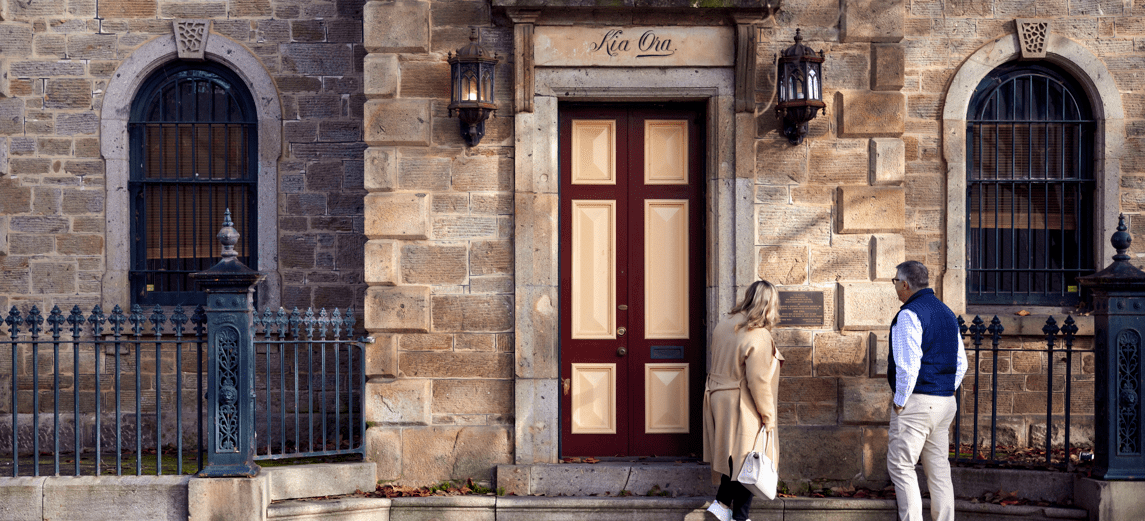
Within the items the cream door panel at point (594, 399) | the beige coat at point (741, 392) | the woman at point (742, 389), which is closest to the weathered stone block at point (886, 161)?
the woman at point (742, 389)

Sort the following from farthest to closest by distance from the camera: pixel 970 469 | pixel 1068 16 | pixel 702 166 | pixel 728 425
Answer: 1. pixel 1068 16
2. pixel 702 166
3. pixel 970 469
4. pixel 728 425

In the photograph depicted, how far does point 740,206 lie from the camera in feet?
21.0

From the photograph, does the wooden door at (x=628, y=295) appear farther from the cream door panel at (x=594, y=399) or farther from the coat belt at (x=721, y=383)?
the coat belt at (x=721, y=383)

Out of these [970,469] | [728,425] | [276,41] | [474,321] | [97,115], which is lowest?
[970,469]

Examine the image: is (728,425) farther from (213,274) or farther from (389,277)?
(213,274)

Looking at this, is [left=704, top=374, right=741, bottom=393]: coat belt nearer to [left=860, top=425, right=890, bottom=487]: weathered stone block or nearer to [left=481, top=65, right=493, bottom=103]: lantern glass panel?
[left=860, top=425, right=890, bottom=487]: weathered stone block

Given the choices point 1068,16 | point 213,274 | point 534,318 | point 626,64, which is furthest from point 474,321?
point 1068,16

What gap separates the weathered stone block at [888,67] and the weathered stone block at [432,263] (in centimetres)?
339

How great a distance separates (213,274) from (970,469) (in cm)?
553

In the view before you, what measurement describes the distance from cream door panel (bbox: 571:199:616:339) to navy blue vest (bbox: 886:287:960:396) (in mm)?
2167

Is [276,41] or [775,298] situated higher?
[276,41]

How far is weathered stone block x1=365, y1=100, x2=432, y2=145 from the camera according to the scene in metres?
6.38

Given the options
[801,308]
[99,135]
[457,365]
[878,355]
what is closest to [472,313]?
[457,365]

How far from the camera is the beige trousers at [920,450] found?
536 centimetres
